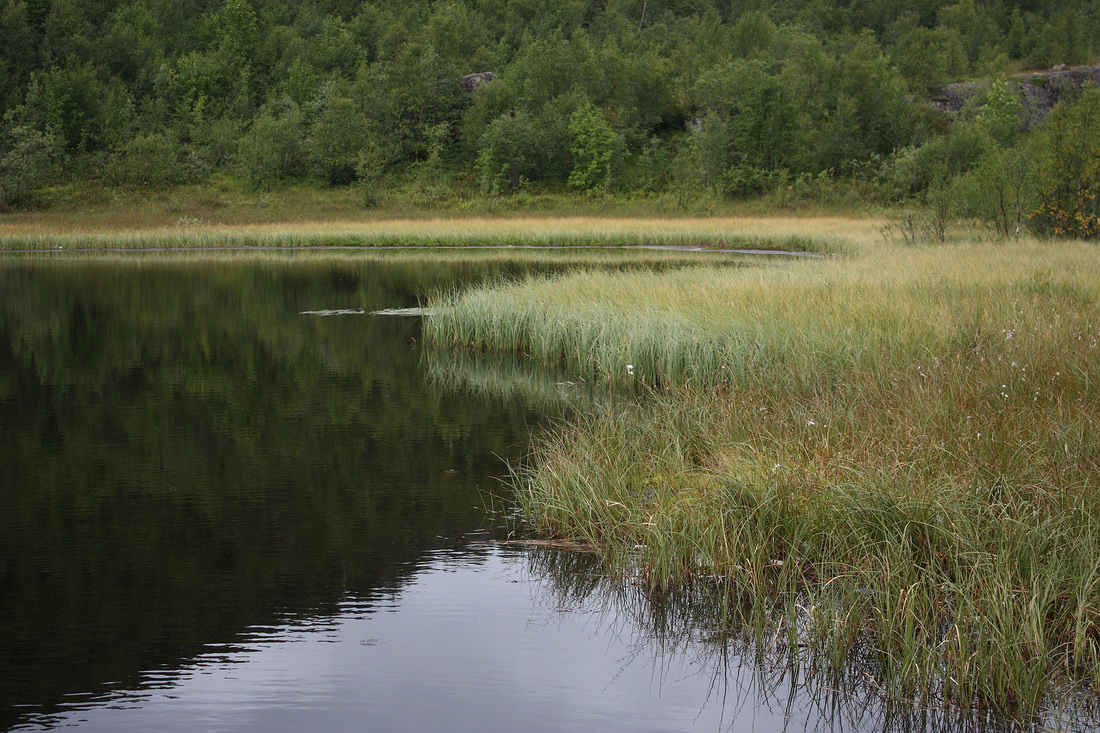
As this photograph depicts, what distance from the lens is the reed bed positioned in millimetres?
39250

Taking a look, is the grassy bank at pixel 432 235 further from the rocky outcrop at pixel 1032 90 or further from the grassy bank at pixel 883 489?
the rocky outcrop at pixel 1032 90

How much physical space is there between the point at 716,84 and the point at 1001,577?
6421cm

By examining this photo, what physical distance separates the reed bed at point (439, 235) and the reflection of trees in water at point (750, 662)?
31.1 m

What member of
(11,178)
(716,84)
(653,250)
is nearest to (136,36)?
(11,178)

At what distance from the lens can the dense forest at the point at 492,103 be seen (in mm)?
60719

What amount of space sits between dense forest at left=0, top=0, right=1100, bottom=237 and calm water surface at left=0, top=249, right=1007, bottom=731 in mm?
41400

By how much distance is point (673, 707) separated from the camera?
4.64 m

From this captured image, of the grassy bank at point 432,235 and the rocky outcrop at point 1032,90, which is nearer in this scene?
the grassy bank at point 432,235

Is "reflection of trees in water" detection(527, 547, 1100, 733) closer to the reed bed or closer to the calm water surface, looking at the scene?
the calm water surface

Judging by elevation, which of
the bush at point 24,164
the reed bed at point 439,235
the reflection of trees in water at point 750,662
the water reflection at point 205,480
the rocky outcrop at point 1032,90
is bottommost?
the reflection of trees in water at point 750,662

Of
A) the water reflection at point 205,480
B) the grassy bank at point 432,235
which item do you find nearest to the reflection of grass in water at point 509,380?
the water reflection at point 205,480

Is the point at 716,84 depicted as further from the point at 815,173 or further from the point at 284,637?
the point at 284,637

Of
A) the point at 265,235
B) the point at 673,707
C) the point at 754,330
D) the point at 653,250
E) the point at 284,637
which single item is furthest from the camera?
the point at 265,235

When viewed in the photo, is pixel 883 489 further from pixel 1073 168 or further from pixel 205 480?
pixel 1073 168
